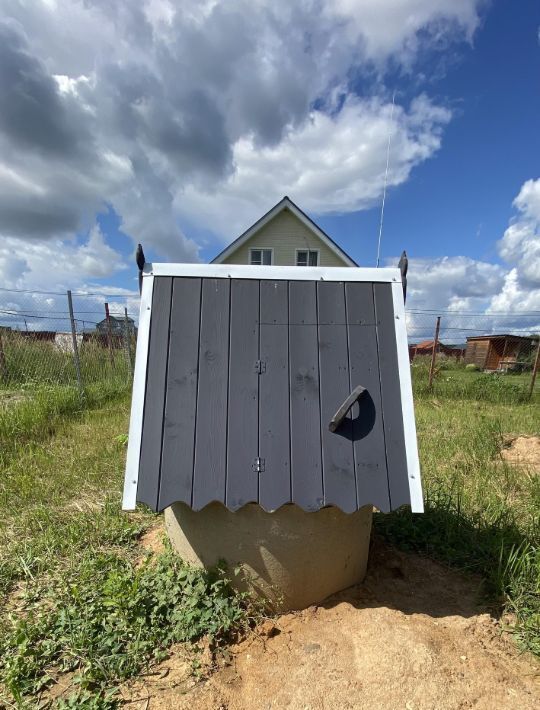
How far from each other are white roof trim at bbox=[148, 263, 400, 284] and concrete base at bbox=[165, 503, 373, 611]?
1.25 m

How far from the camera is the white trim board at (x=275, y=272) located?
2154 mm

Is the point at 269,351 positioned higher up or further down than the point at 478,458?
higher up

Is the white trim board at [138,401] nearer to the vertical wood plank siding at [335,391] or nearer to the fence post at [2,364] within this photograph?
the vertical wood plank siding at [335,391]

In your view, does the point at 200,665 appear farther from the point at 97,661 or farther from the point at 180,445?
the point at 180,445

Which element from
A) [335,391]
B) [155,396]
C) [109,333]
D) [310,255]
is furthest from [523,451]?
[310,255]

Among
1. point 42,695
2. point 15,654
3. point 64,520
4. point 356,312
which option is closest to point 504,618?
point 356,312

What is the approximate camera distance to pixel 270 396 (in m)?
1.93

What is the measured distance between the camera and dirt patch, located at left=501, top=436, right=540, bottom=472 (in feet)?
15.0

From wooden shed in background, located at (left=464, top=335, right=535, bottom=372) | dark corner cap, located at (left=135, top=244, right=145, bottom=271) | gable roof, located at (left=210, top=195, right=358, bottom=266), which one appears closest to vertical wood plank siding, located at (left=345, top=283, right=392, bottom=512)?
dark corner cap, located at (left=135, top=244, right=145, bottom=271)

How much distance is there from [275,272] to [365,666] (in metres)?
2.02

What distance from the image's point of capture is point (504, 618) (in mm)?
2141

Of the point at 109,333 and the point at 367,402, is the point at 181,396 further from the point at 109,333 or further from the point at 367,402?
the point at 109,333

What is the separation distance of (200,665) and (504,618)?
66.8 inches

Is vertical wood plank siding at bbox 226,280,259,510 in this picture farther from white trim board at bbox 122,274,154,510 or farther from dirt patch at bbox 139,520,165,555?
dirt patch at bbox 139,520,165,555
